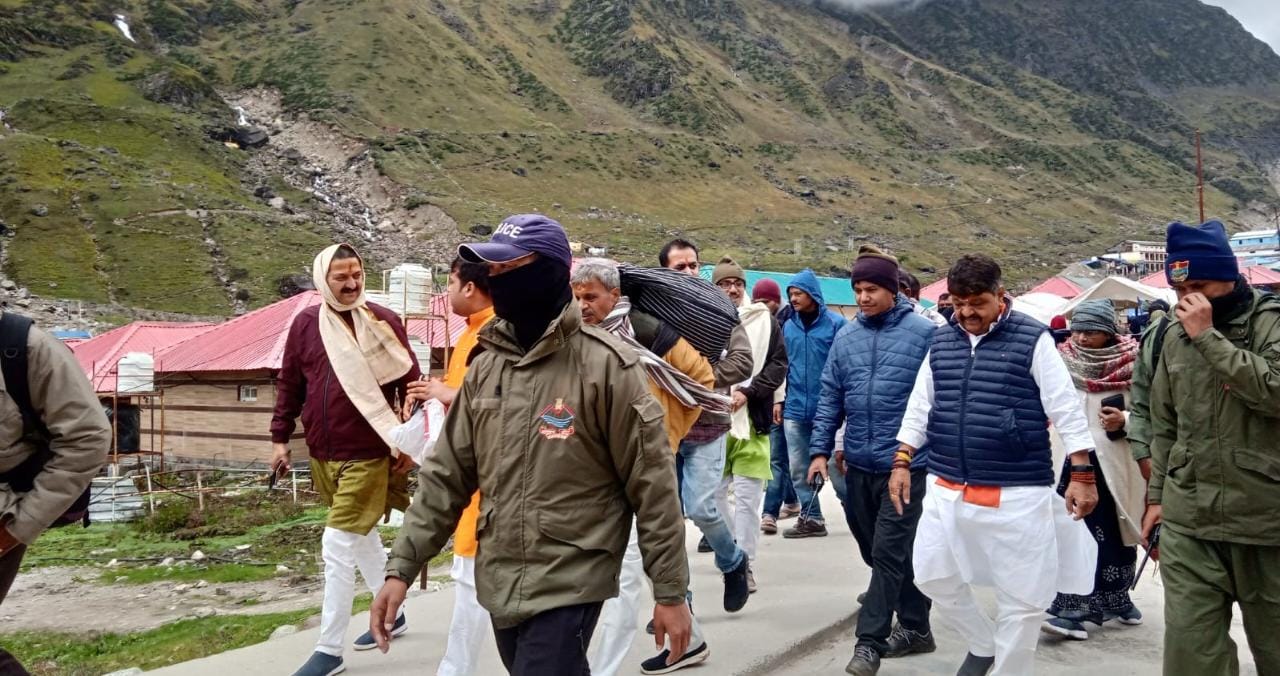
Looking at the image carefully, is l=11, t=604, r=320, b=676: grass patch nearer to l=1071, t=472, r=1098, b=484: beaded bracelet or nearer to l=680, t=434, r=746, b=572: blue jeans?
l=680, t=434, r=746, b=572: blue jeans

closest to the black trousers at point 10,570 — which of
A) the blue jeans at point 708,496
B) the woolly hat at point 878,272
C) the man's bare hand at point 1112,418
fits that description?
the blue jeans at point 708,496

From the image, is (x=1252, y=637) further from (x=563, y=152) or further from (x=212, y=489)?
(x=563, y=152)

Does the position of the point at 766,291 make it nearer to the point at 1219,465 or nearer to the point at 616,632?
the point at 616,632

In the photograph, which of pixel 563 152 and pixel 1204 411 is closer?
pixel 1204 411

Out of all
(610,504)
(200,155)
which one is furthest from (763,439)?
(200,155)

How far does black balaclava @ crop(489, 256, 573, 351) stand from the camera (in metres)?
A: 2.50

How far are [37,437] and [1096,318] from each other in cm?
500

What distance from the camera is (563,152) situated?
8656 centimetres

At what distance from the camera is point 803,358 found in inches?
259

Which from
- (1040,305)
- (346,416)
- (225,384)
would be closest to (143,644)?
(346,416)

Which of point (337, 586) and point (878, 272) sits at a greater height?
point (878, 272)

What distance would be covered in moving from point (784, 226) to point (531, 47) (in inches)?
2820

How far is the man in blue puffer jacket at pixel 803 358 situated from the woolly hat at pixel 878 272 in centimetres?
189

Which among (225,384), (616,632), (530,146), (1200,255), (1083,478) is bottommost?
(225,384)
